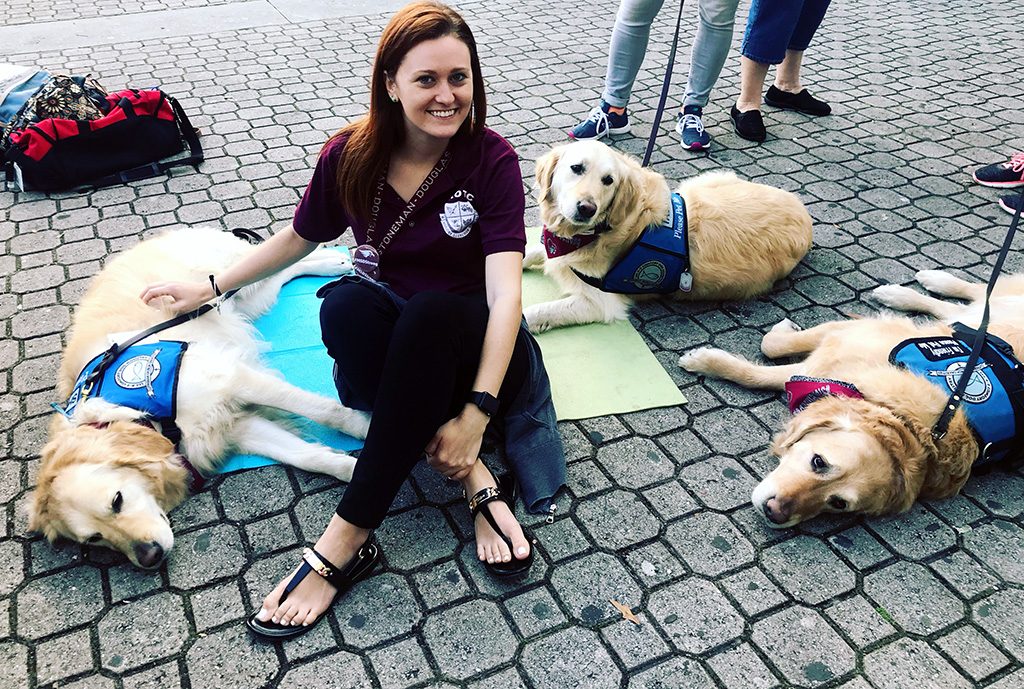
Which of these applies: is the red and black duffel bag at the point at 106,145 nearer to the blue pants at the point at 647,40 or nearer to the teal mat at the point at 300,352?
the teal mat at the point at 300,352

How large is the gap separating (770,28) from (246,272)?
434 centimetres

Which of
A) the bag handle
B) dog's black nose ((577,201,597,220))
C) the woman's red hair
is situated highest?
the woman's red hair

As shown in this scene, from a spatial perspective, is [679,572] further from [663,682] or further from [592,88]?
[592,88]

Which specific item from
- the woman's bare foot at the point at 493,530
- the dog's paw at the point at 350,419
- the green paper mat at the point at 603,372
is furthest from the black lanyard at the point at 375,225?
the green paper mat at the point at 603,372

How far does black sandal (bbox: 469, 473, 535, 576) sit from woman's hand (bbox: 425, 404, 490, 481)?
25cm

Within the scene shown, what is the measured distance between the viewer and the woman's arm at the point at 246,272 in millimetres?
2852

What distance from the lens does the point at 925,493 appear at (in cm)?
284

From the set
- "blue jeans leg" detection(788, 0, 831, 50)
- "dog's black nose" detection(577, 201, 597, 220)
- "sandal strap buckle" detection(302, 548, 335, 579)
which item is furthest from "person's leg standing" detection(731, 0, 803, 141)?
"sandal strap buckle" detection(302, 548, 335, 579)

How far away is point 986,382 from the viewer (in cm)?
276

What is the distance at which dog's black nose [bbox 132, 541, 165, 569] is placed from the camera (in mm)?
2498

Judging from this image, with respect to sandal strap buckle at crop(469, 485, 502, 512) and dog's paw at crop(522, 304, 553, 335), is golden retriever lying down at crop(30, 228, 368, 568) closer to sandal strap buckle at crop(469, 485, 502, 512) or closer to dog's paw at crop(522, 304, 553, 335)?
sandal strap buckle at crop(469, 485, 502, 512)

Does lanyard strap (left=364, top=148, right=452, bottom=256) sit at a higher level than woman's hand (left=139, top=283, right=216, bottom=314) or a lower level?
higher

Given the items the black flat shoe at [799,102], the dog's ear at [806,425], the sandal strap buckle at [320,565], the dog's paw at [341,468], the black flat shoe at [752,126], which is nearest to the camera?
the sandal strap buckle at [320,565]

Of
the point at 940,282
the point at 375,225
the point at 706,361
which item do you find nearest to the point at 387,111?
the point at 375,225
